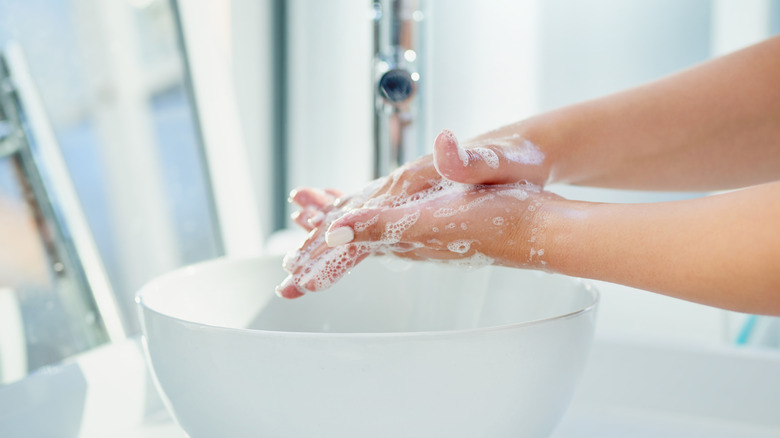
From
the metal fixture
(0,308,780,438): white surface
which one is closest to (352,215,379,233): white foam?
(0,308,780,438): white surface

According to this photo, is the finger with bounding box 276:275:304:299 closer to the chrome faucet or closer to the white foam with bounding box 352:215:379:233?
the white foam with bounding box 352:215:379:233

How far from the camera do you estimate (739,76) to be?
1.87 ft

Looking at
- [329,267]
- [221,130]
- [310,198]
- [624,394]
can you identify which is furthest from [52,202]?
[624,394]

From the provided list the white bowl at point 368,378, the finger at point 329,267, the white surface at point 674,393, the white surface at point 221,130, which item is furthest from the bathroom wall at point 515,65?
the white bowl at point 368,378

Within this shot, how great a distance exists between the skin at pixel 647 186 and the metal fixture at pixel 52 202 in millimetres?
444

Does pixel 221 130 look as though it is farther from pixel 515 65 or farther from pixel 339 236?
pixel 339 236

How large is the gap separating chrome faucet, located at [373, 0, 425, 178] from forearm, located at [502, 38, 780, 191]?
0.21 metres

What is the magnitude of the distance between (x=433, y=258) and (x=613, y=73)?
0.67 m

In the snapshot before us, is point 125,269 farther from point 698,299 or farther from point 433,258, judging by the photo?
point 698,299

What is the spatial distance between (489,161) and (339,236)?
0.43 ft

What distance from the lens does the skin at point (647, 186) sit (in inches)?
13.8

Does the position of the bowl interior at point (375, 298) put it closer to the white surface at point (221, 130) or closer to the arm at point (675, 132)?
the arm at point (675, 132)

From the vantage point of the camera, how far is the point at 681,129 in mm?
602

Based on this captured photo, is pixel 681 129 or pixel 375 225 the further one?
pixel 681 129
